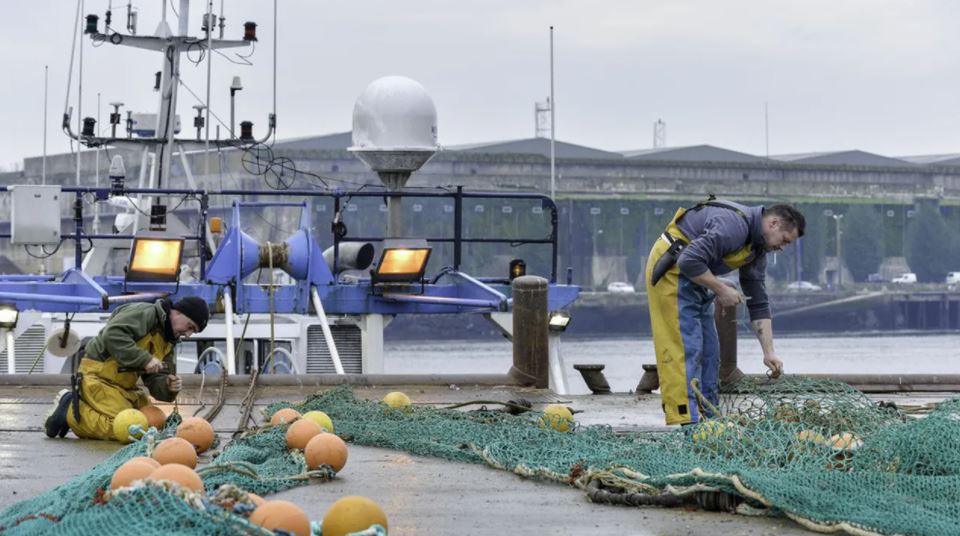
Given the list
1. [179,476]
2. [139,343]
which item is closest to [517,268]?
[139,343]

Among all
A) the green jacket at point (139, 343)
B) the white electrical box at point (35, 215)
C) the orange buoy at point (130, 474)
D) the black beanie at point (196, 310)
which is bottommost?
the orange buoy at point (130, 474)

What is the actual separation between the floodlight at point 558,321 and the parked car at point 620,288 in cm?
6297

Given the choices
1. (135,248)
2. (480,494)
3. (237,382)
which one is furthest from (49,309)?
(480,494)

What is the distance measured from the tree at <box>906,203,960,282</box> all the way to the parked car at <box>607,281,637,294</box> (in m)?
17.8

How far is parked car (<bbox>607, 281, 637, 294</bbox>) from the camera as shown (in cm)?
7728

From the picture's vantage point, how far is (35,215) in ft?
47.5

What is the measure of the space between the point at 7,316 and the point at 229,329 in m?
2.11

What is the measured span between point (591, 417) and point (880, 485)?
3.75 meters

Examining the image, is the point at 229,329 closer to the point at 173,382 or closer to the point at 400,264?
the point at 400,264

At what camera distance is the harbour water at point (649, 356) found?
43.7 meters

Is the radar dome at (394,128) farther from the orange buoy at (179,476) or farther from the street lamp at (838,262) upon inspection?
the street lamp at (838,262)

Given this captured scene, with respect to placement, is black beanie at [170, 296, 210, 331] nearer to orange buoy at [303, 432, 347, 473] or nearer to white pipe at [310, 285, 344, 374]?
orange buoy at [303, 432, 347, 473]

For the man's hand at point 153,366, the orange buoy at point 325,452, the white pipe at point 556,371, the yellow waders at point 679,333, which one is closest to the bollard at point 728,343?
the yellow waders at point 679,333

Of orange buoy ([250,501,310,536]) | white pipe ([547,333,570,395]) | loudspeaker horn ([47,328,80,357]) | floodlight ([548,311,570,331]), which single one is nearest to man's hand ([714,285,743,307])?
orange buoy ([250,501,310,536])
